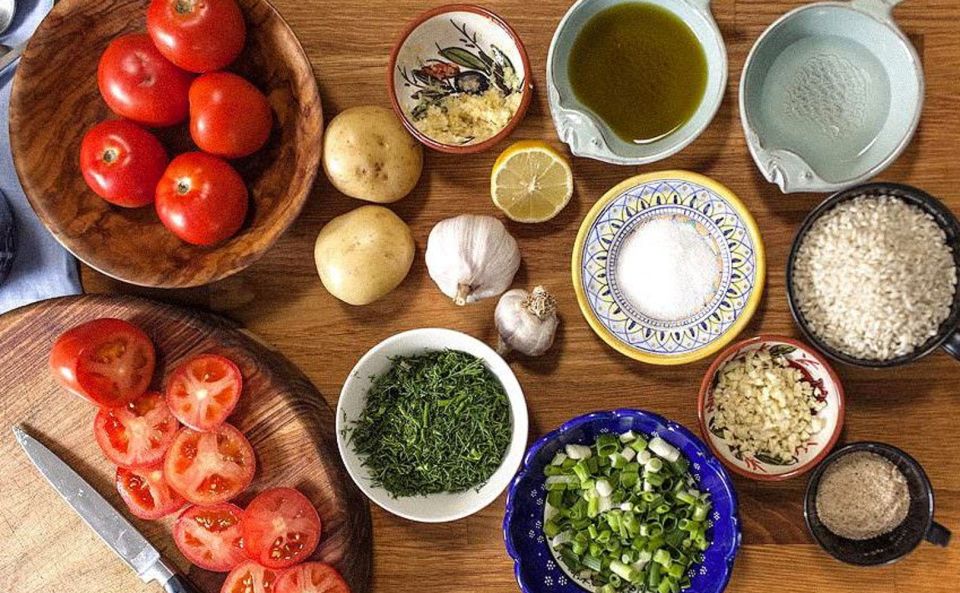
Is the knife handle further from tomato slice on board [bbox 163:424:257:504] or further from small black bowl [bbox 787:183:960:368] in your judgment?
small black bowl [bbox 787:183:960:368]

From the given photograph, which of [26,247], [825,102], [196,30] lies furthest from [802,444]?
[26,247]

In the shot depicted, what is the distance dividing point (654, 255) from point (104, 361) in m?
0.91

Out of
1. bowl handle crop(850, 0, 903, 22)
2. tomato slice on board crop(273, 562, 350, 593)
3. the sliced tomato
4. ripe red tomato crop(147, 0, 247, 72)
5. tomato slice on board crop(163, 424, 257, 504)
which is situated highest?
bowl handle crop(850, 0, 903, 22)

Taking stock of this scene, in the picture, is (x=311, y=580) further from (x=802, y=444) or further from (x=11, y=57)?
(x=11, y=57)

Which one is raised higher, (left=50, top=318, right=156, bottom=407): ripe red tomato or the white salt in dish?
the white salt in dish

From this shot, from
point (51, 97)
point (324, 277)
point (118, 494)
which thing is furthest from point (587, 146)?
point (118, 494)

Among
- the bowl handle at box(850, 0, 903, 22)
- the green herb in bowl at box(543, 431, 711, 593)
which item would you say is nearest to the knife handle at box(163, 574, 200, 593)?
the green herb in bowl at box(543, 431, 711, 593)

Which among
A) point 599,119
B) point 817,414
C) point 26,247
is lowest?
point 817,414

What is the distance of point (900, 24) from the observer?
150 cm

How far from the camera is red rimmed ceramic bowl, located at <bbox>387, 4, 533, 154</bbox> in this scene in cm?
147

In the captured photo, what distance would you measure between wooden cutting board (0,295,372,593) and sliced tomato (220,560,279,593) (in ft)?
0.20

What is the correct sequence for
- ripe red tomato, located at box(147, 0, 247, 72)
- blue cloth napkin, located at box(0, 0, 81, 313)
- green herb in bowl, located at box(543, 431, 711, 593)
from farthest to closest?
blue cloth napkin, located at box(0, 0, 81, 313)
green herb in bowl, located at box(543, 431, 711, 593)
ripe red tomato, located at box(147, 0, 247, 72)

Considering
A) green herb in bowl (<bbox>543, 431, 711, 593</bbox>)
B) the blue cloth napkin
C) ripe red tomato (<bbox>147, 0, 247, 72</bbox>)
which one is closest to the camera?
ripe red tomato (<bbox>147, 0, 247, 72</bbox>)

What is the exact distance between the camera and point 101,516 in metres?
1.50
